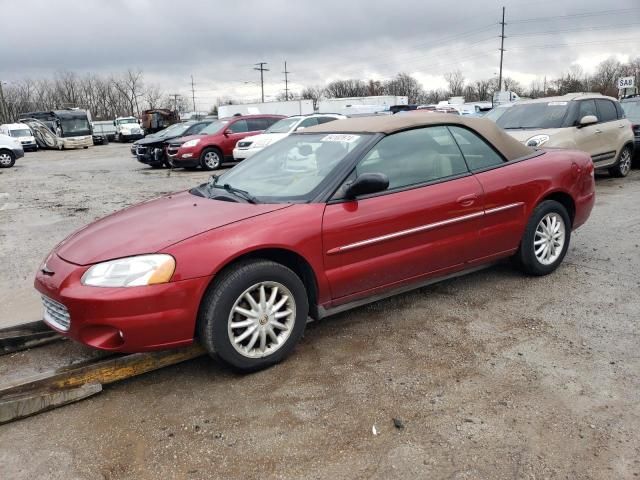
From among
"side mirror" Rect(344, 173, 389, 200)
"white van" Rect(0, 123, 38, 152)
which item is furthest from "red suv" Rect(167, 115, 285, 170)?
"white van" Rect(0, 123, 38, 152)

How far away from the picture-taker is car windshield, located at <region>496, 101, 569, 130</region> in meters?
9.09

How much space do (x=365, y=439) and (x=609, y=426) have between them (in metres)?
1.21

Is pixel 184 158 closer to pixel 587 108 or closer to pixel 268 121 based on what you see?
pixel 268 121

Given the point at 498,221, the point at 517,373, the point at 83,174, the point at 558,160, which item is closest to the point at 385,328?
the point at 517,373

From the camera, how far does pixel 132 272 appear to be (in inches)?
112

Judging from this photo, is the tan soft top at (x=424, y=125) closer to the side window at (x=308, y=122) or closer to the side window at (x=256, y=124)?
the side window at (x=308, y=122)

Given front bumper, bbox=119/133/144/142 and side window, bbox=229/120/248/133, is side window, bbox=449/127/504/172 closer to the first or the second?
side window, bbox=229/120/248/133

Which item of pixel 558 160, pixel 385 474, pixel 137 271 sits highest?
pixel 558 160

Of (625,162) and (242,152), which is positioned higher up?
(242,152)

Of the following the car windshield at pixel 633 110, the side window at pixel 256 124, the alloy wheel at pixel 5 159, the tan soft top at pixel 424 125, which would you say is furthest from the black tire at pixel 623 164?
the alloy wheel at pixel 5 159

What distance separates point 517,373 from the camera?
10.0 feet

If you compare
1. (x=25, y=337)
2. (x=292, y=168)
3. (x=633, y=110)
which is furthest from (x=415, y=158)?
(x=633, y=110)

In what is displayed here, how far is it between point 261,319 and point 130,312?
0.75m

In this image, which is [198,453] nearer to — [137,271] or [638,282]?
[137,271]
